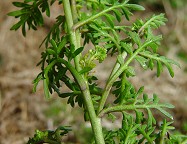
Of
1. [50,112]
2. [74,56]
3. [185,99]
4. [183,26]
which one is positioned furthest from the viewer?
[183,26]

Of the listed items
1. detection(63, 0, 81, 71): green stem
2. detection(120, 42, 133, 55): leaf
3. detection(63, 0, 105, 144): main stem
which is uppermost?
Result: detection(63, 0, 81, 71): green stem

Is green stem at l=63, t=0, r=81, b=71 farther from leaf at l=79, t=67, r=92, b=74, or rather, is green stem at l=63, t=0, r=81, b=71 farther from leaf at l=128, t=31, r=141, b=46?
leaf at l=128, t=31, r=141, b=46

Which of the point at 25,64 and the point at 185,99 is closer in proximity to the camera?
the point at 185,99

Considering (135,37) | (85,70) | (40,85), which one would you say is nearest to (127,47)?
(135,37)

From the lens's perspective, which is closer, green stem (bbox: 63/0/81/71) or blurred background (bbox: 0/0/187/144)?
green stem (bbox: 63/0/81/71)

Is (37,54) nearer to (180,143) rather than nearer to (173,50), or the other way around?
(173,50)

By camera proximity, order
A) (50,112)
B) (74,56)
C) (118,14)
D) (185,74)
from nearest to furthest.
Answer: (74,56) → (118,14) → (50,112) → (185,74)

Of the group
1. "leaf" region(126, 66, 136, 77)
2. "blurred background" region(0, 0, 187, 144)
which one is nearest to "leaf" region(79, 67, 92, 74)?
"leaf" region(126, 66, 136, 77)

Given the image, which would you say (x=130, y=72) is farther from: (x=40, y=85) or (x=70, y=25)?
(x=40, y=85)

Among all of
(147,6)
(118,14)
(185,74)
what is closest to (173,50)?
(185,74)
